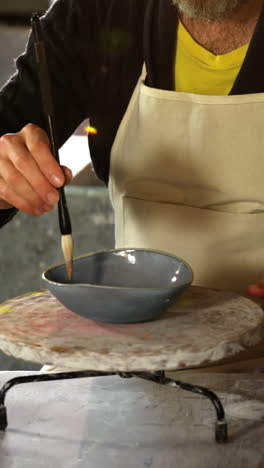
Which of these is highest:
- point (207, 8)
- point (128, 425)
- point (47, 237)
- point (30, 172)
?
point (207, 8)

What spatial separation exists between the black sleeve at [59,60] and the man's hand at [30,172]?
0.39 metres

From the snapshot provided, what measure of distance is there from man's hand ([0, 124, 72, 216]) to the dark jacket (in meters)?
0.32

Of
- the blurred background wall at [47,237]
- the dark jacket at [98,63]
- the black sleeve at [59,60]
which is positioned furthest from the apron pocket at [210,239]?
the blurred background wall at [47,237]

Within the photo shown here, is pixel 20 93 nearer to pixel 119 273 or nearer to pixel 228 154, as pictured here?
pixel 228 154

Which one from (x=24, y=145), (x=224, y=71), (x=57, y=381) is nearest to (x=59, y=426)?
(x=57, y=381)

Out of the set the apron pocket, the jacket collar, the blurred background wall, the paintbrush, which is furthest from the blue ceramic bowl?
Answer: the blurred background wall

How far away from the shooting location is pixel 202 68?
4.89ft

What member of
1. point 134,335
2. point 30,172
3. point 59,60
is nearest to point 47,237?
point 59,60

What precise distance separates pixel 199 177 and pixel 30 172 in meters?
0.43

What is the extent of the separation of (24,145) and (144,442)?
0.52m

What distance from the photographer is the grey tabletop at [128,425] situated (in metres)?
0.92

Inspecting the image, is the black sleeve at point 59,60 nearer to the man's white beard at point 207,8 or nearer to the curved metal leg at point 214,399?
the man's white beard at point 207,8

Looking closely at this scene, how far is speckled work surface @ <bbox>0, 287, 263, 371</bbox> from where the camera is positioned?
86 cm

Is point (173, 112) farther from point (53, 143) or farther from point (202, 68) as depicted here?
point (53, 143)
